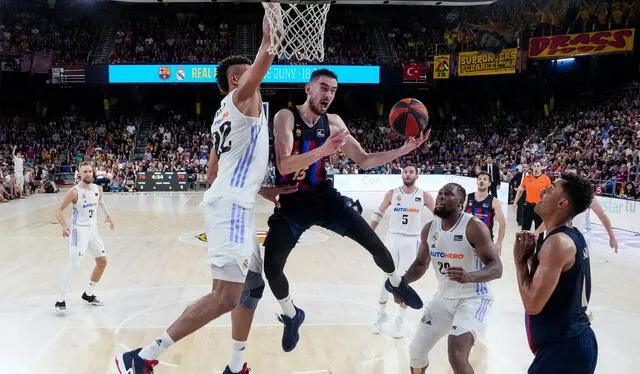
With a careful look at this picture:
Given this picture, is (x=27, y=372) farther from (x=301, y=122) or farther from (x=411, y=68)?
(x=411, y=68)

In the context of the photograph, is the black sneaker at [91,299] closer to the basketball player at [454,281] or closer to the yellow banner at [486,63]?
the basketball player at [454,281]

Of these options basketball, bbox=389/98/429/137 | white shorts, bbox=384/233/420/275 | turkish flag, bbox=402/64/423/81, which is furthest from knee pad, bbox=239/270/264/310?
turkish flag, bbox=402/64/423/81

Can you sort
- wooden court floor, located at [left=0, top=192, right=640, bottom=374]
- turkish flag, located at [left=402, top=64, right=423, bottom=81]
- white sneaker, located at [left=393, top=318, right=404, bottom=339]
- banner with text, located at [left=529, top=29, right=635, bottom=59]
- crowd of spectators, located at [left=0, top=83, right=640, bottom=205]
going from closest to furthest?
wooden court floor, located at [left=0, top=192, right=640, bottom=374] < white sneaker, located at [left=393, top=318, right=404, bottom=339] < crowd of spectators, located at [left=0, top=83, right=640, bottom=205] < banner with text, located at [left=529, top=29, right=635, bottom=59] < turkish flag, located at [left=402, top=64, right=423, bottom=81]

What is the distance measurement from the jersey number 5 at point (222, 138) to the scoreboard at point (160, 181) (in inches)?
841

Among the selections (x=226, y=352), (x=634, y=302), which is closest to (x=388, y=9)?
(x=634, y=302)

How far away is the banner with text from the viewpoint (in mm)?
22688

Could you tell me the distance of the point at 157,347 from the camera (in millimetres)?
3494

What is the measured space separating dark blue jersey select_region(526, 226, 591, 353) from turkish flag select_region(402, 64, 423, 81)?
25.4m

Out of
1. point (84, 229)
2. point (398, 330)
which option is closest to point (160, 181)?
point (84, 229)

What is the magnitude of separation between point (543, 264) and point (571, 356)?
53 cm

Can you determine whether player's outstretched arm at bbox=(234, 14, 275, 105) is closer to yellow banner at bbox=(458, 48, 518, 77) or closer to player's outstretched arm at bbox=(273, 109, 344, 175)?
player's outstretched arm at bbox=(273, 109, 344, 175)

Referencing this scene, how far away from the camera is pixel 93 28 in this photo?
31391 mm

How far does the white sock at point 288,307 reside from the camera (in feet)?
14.0

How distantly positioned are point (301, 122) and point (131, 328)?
3.33 metres
